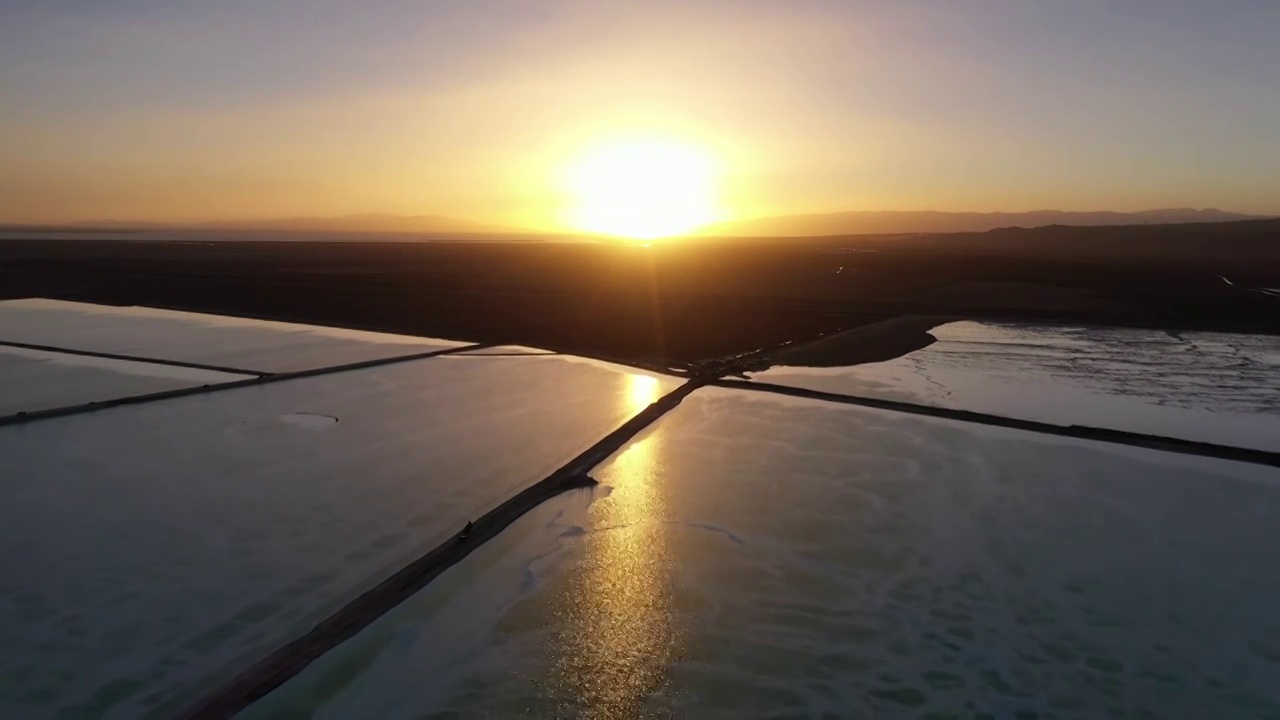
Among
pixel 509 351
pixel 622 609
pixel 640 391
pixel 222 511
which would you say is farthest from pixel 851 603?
pixel 509 351

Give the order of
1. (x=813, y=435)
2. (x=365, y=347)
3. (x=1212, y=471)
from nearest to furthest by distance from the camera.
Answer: (x=1212, y=471), (x=813, y=435), (x=365, y=347)

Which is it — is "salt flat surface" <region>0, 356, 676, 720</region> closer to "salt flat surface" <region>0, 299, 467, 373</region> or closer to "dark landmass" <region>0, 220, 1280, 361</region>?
"salt flat surface" <region>0, 299, 467, 373</region>

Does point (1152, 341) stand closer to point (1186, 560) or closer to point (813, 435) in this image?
point (813, 435)

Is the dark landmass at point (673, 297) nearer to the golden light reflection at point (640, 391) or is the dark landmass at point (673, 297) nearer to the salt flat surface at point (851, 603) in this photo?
the golden light reflection at point (640, 391)

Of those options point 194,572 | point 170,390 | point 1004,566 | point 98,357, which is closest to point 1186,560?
point 1004,566

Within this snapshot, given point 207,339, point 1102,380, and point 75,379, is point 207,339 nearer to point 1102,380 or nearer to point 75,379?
point 75,379
